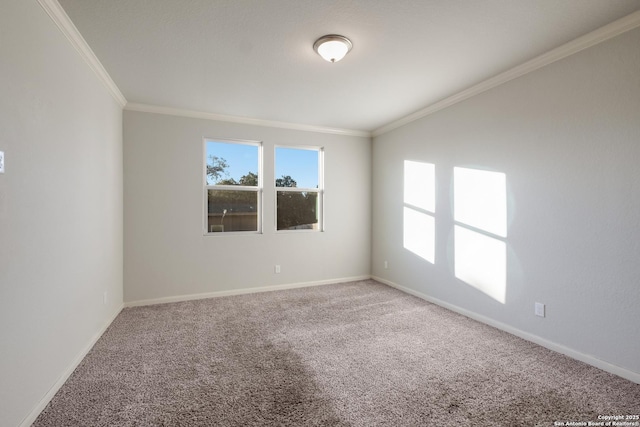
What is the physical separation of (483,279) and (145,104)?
4.51 m

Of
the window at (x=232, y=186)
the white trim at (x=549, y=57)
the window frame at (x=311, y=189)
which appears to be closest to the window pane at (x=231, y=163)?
the window at (x=232, y=186)

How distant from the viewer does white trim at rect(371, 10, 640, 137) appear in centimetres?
214

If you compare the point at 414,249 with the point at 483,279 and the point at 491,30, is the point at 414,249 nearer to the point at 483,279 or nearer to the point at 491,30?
the point at 483,279

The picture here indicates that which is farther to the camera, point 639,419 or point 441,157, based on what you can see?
point 441,157

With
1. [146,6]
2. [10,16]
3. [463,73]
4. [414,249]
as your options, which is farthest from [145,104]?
[414,249]

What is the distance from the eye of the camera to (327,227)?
4918 millimetres

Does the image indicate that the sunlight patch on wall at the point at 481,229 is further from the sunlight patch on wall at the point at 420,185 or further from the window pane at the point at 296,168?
the window pane at the point at 296,168

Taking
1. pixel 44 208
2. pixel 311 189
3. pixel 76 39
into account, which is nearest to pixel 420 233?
pixel 311 189

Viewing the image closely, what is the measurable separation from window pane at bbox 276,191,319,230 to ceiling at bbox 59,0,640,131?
61.5 inches

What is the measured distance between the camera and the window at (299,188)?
470cm

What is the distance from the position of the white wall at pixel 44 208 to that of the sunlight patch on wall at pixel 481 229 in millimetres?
3713

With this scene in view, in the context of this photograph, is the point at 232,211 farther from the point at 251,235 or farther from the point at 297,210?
the point at 297,210

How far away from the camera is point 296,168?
4.81 metres

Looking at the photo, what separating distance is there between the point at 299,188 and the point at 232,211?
109cm
